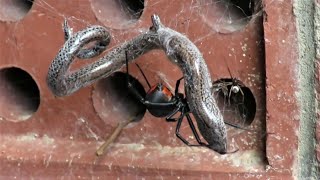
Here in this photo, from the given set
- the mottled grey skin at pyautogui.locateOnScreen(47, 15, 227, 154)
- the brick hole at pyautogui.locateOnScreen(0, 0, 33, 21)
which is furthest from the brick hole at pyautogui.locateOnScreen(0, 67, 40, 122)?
the mottled grey skin at pyautogui.locateOnScreen(47, 15, 227, 154)

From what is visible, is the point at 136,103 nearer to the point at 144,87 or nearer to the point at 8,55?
the point at 144,87

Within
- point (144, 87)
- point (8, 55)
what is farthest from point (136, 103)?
point (8, 55)

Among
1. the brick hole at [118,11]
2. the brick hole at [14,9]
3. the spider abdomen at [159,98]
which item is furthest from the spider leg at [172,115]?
the brick hole at [14,9]

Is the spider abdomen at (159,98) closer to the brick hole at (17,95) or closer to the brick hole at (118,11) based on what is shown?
the brick hole at (118,11)

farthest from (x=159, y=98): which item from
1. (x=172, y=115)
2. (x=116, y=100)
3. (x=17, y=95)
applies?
(x=17, y=95)

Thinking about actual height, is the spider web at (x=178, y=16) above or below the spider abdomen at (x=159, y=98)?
above

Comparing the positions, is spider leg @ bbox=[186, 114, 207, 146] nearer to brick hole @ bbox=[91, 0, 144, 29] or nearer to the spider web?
the spider web

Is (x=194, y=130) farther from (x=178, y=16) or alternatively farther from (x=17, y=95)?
(x=17, y=95)
